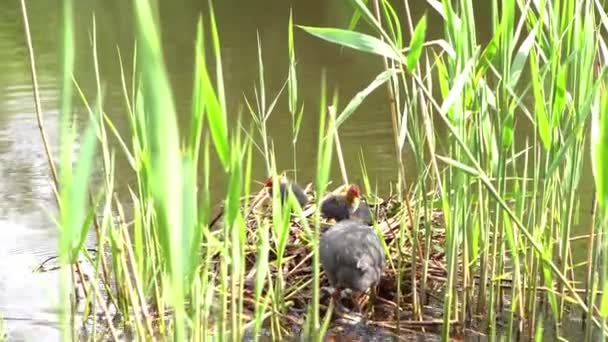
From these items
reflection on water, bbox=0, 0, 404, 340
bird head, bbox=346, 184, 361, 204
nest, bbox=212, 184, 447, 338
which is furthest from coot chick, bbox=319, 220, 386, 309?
reflection on water, bbox=0, 0, 404, 340

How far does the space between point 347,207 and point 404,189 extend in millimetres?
305

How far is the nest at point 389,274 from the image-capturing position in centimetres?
257

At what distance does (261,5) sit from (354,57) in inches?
133

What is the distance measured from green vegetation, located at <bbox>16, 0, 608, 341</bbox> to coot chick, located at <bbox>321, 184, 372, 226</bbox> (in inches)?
5.6

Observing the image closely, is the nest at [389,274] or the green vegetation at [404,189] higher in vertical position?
the green vegetation at [404,189]

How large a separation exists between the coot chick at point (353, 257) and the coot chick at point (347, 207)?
9.2 inches

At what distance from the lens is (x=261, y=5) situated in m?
10.1

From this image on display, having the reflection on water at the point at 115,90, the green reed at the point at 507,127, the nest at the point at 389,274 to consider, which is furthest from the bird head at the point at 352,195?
the reflection on water at the point at 115,90

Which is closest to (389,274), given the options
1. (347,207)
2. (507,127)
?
(347,207)

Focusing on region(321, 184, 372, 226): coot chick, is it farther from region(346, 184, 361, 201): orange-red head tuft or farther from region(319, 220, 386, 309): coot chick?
region(319, 220, 386, 309): coot chick

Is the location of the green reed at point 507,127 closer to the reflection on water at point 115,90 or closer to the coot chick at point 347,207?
the coot chick at point 347,207

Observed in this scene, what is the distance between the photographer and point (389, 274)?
282 centimetres

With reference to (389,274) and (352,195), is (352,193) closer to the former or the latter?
(352,195)

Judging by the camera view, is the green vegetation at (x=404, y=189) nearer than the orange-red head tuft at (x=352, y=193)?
Yes
